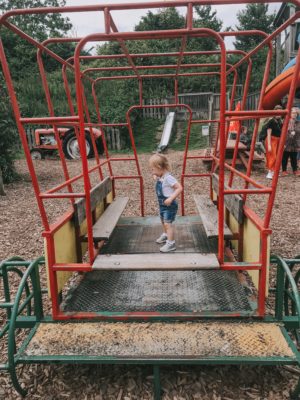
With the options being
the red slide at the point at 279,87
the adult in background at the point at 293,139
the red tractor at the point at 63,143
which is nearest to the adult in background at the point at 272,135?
the adult in background at the point at 293,139

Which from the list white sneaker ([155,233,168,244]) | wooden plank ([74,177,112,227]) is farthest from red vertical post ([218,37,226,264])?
white sneaker ([155,233,168,244])

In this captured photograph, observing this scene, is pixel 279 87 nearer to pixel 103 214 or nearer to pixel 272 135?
pixel 272 135

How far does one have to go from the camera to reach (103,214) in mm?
3955

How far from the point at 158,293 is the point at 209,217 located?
3.13ft

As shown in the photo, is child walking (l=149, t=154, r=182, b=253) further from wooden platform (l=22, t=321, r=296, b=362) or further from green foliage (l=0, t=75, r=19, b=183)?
green foliage (l=0, t=75, r=19, b=183)

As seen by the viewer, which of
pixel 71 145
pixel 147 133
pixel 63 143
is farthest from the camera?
pixel 147 133

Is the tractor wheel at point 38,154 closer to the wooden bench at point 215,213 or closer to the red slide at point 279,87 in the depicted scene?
the red slide at point 279,87

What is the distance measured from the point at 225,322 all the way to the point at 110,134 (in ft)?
47.1

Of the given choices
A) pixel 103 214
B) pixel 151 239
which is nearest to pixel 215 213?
pixel 151 239

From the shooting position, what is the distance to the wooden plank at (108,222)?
3141 millimetres

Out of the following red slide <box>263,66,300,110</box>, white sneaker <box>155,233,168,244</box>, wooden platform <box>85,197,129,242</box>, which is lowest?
white sneaker <box>155,233,168,244</box>

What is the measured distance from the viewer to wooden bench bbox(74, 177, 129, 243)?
3.09m

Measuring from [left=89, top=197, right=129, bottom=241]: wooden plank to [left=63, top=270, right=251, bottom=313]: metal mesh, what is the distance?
40 centimetres

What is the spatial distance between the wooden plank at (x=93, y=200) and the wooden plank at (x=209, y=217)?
104 centimetres
